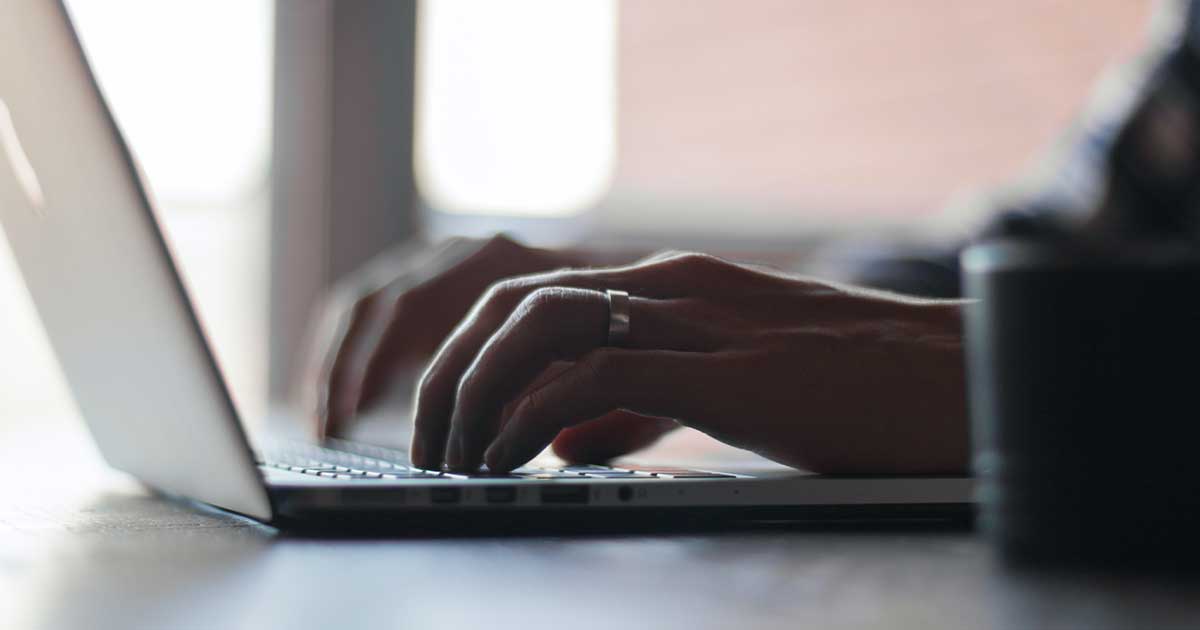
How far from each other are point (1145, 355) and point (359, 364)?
1020 millimetres

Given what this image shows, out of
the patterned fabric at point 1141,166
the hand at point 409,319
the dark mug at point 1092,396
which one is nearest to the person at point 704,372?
the dark mug at point 1092,396

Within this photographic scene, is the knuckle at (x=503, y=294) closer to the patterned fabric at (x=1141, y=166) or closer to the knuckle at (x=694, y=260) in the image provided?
the knuckle at (x=694, y=260)

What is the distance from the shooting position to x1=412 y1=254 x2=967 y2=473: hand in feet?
1.84

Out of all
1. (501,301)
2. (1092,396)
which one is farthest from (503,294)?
→ (1092,396)

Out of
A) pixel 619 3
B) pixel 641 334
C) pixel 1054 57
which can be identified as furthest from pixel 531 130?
pixel 641 334

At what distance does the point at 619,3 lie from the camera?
8.18 ft

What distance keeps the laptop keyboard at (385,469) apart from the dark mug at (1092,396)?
0.21 metres

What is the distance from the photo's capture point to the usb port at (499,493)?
1.61 ft

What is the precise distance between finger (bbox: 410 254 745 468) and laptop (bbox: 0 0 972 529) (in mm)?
27

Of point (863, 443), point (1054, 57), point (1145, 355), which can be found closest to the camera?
point (1145, 355)

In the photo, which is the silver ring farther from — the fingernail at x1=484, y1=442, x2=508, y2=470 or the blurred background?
the blurred background

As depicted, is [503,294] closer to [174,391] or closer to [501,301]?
[501,301]

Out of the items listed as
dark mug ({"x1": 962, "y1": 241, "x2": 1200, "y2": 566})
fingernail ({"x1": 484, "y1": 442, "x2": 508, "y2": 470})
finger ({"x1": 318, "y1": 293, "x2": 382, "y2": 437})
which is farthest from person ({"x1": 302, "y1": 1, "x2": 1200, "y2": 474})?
finger ({"x1": 318, "y1": 293, "x2": 382, "y2": 437})

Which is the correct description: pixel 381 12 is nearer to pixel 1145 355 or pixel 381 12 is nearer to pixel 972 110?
pixel 972 110
